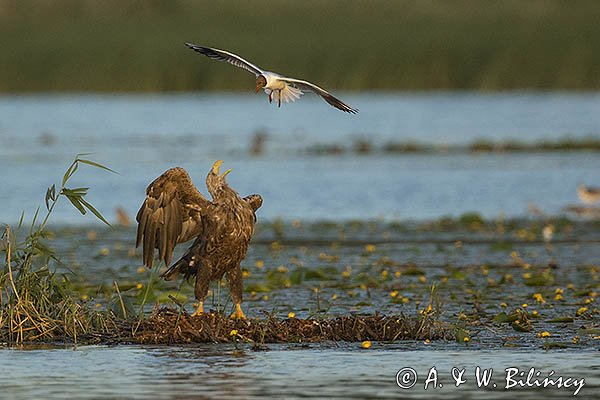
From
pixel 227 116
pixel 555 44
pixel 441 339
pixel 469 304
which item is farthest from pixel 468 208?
pixel 555 44

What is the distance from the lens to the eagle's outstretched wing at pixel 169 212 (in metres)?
11.4

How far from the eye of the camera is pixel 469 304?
13211 mm

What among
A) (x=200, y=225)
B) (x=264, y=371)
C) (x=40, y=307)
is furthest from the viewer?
(x=200, y=225)

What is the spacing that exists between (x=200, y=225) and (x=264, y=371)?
6.54 feet

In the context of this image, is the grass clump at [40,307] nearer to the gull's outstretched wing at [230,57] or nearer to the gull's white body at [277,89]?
the gull's outstretched wing at [230,57]

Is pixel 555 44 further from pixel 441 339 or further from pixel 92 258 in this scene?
pixel 441 339

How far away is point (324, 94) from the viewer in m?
11.5

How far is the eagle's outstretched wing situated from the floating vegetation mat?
0.61 meters

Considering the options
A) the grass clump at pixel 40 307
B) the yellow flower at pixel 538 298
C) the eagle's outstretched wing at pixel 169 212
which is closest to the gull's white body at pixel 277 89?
the eagle's outstretched wing at pixel 169 212

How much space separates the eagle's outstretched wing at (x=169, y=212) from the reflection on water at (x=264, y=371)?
3.36 feet

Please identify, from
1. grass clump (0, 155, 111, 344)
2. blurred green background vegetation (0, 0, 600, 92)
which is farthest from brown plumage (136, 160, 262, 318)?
blurred green background vegetation (0, 0, 600, 92)

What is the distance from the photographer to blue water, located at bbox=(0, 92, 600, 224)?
25.1m

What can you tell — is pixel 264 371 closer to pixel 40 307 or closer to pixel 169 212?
pixel 169 212

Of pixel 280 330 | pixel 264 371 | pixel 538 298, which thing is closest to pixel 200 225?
pixel 280 330
